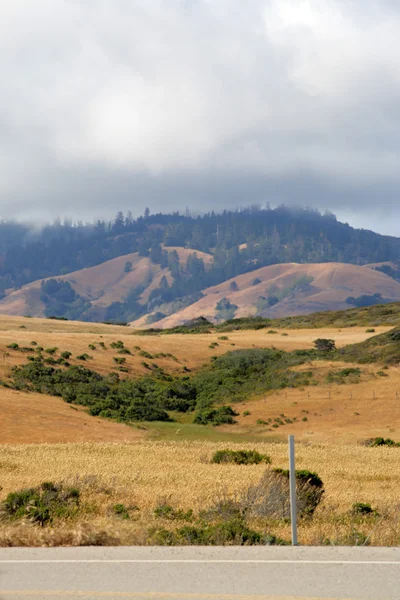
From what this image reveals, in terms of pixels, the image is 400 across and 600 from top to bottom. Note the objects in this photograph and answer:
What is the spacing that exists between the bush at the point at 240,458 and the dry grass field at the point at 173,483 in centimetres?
46

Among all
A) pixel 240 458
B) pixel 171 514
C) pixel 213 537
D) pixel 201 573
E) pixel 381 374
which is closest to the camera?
pixel 201 573

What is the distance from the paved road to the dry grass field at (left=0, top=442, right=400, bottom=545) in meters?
1.10

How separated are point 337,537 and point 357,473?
12.8 meters

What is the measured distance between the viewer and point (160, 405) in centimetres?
5484

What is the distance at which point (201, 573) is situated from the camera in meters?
9.52

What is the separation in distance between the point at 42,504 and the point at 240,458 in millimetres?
12566

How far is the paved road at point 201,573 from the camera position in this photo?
→ 8734 millimetres

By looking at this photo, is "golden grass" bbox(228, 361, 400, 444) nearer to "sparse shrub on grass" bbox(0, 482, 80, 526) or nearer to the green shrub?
A: the green shrub

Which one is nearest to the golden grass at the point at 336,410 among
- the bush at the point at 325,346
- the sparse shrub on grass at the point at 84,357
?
the sparse shrub on grass at the point at 84,357

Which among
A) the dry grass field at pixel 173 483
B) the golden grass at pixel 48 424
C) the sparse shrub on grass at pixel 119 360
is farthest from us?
the sparse shrub on grass at pixel 119 360

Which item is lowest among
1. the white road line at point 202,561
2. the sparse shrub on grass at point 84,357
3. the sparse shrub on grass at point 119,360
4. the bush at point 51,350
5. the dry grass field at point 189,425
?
the dry grass field at point 189,425

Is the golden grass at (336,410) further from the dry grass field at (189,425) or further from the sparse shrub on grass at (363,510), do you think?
the sparse shrub on grass at (363,510)

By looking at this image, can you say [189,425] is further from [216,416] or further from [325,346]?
[325,346]

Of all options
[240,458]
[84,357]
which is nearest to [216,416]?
[84,357]
